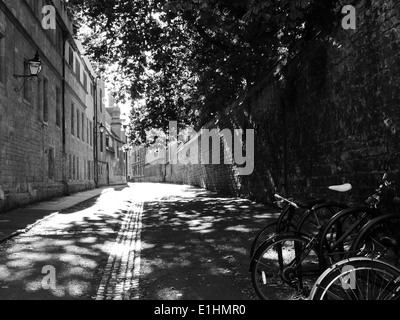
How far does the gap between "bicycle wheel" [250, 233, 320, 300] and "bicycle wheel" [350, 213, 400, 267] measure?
51cm

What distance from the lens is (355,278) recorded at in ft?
10.3

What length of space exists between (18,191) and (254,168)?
→ 25.8ft

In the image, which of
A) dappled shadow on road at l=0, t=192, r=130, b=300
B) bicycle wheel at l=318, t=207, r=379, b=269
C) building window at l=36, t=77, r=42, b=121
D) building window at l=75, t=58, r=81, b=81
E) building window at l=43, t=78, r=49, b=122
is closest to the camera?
bicycle wheel at l=318, t=207, r=379, b=269

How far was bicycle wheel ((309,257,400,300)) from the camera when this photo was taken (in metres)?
3.08

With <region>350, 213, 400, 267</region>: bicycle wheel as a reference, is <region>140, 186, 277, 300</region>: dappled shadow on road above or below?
below

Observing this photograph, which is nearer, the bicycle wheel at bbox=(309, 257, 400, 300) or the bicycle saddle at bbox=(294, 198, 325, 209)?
the bicycle wheel at bbox=(309, 257, 400, 300)

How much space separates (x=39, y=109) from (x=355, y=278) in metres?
16.6

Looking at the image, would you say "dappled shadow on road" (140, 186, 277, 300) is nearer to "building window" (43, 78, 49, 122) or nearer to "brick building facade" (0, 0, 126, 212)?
"brick building facade" (0, 0, 126, 212)

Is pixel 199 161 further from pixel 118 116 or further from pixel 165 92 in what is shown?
pixel 118 116

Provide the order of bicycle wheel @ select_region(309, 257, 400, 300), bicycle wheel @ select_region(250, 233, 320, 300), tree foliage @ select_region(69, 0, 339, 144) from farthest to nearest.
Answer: tree foliage @ select_region(69, 0, 339, 144) < bicycle wheel @ select_region(250, 233, 320, 300) < bicycle wheel @ select_region(309, 257, 400, 300)

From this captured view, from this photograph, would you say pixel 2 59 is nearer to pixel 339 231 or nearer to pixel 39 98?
pixel 39 98

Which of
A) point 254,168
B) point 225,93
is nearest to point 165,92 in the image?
point 225,93

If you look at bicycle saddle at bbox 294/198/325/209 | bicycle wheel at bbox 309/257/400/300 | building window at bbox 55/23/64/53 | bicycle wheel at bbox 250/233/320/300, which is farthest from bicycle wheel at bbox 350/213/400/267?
building window at bbox 55/23/64/53

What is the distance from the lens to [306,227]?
192 inches
